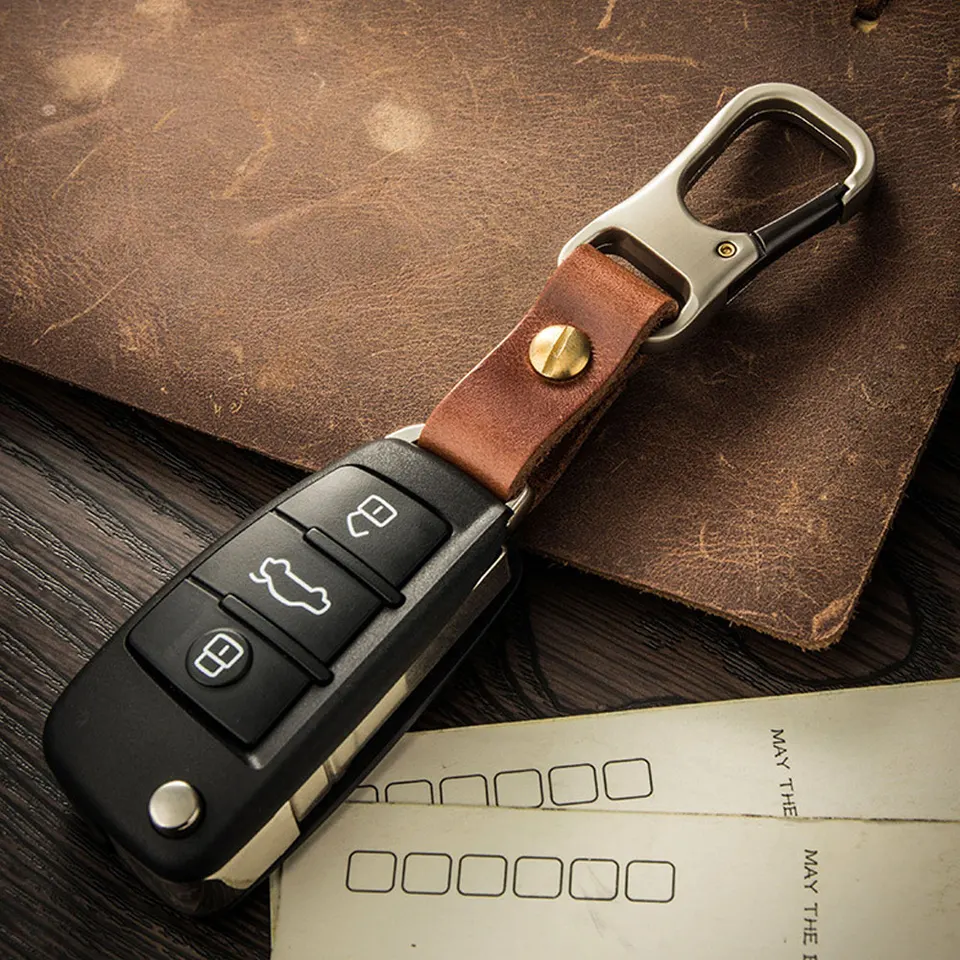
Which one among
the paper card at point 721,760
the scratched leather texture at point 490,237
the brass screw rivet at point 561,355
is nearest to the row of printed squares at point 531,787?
the paper card at point 721,760

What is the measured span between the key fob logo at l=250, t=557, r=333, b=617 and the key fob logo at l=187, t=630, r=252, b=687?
0.10 ft

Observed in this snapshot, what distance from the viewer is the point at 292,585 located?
0.56m

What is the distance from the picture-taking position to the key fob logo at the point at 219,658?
0.53 m

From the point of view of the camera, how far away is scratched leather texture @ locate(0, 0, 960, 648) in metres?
0.63

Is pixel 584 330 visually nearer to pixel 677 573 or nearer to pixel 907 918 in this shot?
pixel 677 573

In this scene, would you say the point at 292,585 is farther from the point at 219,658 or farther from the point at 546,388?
the point at 546,388

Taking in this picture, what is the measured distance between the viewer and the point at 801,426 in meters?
0.65

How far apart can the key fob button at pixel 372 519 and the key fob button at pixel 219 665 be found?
67 millimetres

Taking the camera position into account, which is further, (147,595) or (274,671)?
(147,595)

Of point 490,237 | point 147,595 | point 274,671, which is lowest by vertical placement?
point 147,595

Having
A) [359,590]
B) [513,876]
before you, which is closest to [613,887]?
[513,876]

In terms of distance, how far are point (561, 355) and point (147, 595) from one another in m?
0.29

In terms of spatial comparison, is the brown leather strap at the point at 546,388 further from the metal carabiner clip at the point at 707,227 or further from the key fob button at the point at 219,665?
the key fob button at the point at 219,665

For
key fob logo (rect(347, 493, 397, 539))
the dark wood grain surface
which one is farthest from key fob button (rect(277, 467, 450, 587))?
A: the dark wood grain surface
